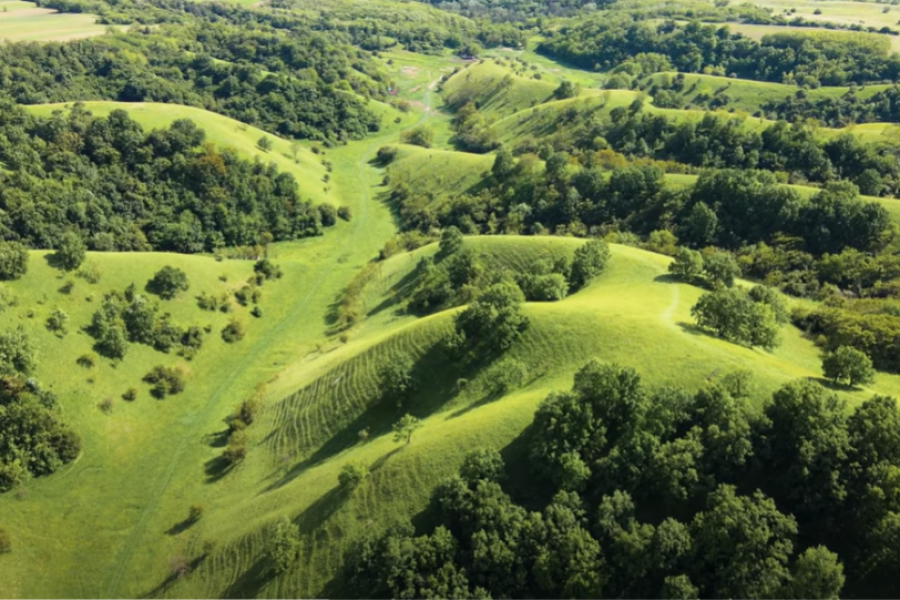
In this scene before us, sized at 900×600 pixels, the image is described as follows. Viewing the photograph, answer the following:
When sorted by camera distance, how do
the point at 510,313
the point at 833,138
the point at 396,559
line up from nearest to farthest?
the point at 396,559 → the point at 510,313 → the point at 833,138

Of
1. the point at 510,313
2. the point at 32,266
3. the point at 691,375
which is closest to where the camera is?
the point at 691,375

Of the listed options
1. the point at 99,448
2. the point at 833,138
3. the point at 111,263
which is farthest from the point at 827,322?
the point at 111,263

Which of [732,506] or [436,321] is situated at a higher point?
[732,506]

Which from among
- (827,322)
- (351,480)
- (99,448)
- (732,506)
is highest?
(732,506)

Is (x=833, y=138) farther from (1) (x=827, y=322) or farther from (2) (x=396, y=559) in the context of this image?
(2) (x=396, y=559)

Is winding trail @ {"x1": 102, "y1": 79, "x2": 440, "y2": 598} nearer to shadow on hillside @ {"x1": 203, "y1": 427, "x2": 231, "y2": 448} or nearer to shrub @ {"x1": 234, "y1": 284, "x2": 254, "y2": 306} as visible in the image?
shadow on hillside @ {"x1": 203, "y1": 427, "x2": 231, "y2": 448}

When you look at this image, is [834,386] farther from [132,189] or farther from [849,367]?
[132,189]

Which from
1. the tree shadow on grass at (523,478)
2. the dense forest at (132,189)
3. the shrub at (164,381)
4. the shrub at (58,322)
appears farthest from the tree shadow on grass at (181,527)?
the dense forest at (132,189)
